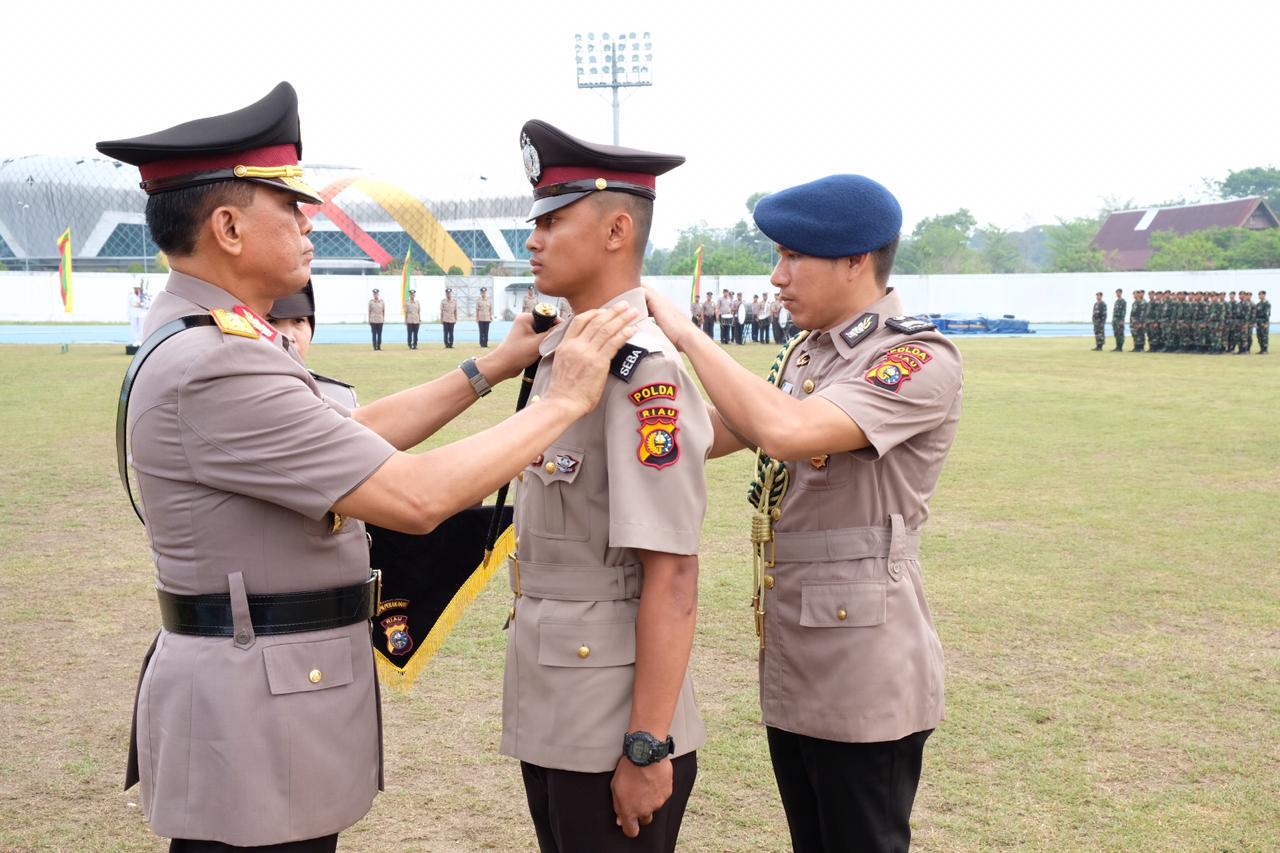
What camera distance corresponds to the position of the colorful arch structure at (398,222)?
69.7 m

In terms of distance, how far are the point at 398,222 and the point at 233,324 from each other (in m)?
73.0

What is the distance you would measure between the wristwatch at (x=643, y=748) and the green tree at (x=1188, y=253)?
63.8m

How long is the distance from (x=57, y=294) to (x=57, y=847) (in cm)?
4799

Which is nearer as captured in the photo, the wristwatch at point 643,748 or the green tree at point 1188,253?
the wristwatch at point 643,748


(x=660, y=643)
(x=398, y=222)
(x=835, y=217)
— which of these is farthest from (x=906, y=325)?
(x=398, y=222)

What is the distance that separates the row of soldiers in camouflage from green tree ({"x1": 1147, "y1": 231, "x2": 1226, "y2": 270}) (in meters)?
32.1

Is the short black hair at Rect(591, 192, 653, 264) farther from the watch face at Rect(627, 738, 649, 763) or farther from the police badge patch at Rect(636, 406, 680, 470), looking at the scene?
the watch face at Rect(627, 738, 649, 763)

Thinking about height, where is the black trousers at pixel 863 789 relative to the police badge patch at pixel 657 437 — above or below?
below

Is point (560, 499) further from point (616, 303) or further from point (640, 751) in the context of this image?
point (640, 751)

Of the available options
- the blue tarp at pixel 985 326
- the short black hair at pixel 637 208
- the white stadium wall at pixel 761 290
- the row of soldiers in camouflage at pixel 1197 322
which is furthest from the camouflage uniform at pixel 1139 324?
the short black hair at pixel 637 208

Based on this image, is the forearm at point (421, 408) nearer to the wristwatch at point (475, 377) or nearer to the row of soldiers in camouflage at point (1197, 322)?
the wristwatch at point (475, 377)

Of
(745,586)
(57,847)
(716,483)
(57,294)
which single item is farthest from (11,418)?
(57,294)

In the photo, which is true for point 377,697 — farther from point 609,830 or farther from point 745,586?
point 745,586

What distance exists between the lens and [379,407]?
9.86 feet
